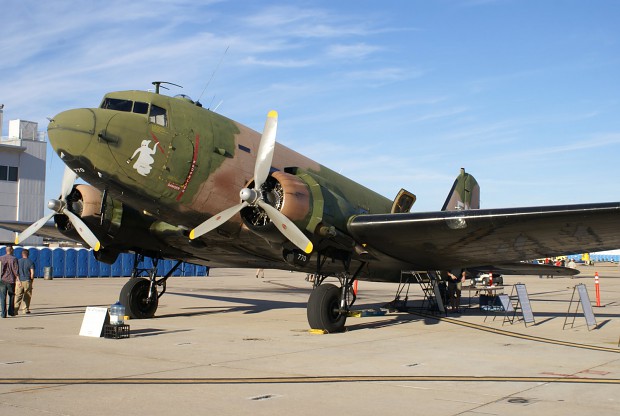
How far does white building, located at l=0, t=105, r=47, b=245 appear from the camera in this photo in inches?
2773

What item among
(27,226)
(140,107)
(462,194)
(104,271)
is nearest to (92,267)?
(104,271)

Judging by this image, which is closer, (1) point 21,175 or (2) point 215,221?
(2) point 215,221

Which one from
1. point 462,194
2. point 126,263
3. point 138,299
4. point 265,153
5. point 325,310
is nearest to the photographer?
point 265,153

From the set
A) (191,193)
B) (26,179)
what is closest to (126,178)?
(191,193)

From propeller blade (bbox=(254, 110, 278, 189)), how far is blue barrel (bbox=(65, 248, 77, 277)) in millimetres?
38181

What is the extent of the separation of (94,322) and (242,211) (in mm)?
4223

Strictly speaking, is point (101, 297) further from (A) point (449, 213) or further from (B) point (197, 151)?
(A) point (449, 213)

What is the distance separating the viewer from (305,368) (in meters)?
10.7

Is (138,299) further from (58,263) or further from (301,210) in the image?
(58,263)

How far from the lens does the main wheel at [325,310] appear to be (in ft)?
52.6

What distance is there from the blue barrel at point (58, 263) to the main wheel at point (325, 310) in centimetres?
3753

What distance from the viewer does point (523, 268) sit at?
79.5ft

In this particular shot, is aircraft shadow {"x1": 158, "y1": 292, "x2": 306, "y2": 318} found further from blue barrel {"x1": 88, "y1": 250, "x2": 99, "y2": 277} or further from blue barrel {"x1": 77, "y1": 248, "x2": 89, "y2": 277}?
blue barrel {"x1": 88, "y1": 250, "x2": 99, "y2": 277}

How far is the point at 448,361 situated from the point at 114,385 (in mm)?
5983
